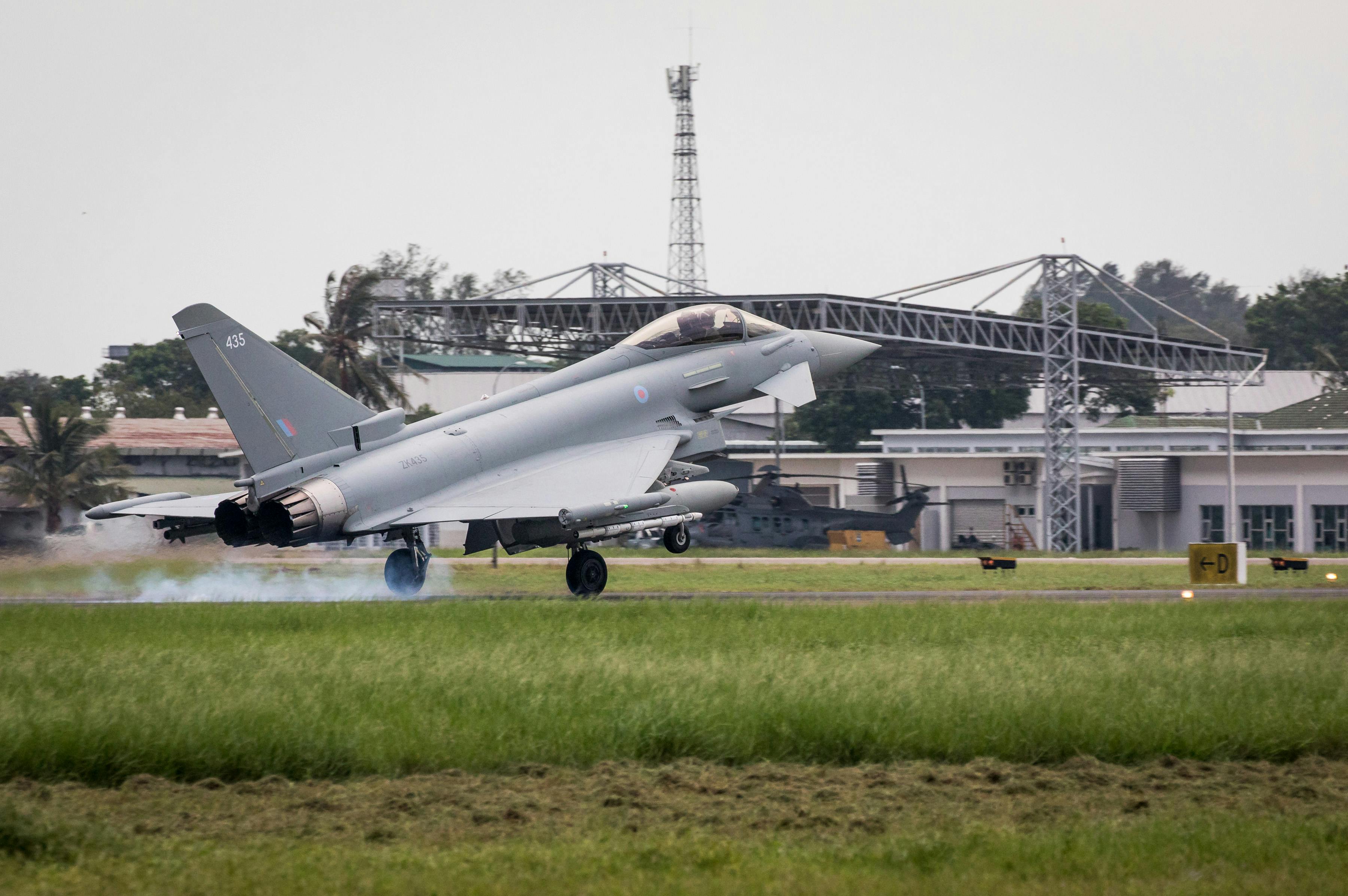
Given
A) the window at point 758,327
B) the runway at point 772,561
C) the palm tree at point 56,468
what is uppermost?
the window at point 758,327

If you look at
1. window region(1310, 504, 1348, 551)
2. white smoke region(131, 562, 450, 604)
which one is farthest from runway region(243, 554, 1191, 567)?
window region(1310, 504, 1348, 551)

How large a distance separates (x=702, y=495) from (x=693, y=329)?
13.0 feet

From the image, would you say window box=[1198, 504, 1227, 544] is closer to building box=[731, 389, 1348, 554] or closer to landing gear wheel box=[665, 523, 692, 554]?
building box=[731, 389, 1348, 554]

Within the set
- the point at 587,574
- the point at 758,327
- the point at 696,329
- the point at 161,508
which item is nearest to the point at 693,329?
the point at 696,329

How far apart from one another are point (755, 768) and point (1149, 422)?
78.0 metres

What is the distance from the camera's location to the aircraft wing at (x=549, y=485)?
21328mm

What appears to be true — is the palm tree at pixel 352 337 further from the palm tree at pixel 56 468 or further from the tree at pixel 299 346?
the tree at pixel 299 346

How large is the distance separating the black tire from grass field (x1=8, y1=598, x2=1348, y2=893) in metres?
7.21

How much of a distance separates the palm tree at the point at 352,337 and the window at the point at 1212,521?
37.8 meters

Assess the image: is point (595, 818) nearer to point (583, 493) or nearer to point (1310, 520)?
point (583, 493)

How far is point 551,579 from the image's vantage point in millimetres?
29875

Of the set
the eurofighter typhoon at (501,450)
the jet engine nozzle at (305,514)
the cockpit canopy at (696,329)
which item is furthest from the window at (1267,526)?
the jet engine nozzle at (305,514)

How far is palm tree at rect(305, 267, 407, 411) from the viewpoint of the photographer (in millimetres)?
54250

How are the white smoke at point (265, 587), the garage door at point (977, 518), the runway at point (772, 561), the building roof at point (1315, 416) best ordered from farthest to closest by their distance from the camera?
the building roof at point (1315, 416) < the garage door at point (977, 518) < the runway at point (772, 561) < the white smoke at point (265, 587)
